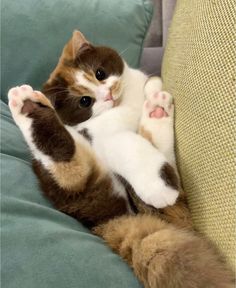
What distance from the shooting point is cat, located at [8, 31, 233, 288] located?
64 centimetres

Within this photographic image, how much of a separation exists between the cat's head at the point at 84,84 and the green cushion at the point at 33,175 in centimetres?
16

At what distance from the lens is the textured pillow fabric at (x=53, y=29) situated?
1.26 m

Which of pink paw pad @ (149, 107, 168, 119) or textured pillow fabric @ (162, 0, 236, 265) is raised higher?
textured pillow fabric @ (162, 0, 236, 265)

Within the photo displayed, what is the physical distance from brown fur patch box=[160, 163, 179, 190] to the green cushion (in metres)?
0.20

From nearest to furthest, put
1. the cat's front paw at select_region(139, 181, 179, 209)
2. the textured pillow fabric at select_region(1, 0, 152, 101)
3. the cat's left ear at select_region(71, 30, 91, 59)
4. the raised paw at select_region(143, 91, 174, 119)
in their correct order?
the cat's front paw at select_region(139, 181, 179, 209), the raised paw at select_region(143, 91, 174, 119), the cat's left ear at select_region(71, 30, 91, 59), the textured pillow fabric at select_region(1, 0, 152, 101)

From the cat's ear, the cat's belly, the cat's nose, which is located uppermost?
the cat's ear

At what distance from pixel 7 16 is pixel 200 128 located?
878mm

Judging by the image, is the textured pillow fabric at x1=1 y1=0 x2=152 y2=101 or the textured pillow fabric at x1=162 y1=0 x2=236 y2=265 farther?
the textured pillow fabric at x1=1 y1=0 x2=152 y2=101

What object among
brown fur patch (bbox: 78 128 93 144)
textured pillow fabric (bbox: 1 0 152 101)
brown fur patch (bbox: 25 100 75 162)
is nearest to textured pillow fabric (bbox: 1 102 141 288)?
brown fur patch (bbox: 25 100 75 162)

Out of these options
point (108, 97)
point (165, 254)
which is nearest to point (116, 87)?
point (108, 97)

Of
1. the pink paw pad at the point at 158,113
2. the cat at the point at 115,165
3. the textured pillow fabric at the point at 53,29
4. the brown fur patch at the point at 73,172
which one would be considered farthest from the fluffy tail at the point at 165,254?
the textured pillow fabric at the point at 53,29

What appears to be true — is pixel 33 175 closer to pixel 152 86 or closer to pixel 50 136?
pixel 50 136

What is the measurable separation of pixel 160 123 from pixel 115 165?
15cm

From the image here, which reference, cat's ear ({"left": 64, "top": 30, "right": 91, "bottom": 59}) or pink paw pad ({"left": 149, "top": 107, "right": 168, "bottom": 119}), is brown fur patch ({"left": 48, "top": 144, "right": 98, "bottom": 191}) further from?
cat's ear ({"left": 64, "top": 30, "right": 91, "bottom": 59})
